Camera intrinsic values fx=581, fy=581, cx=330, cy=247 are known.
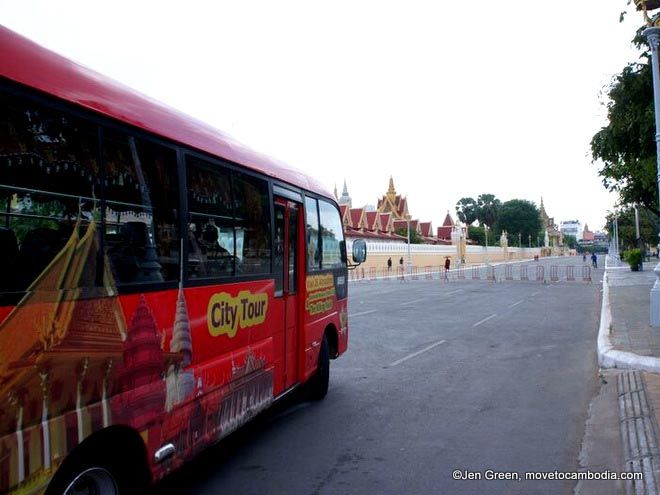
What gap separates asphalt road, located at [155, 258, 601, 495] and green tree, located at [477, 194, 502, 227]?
116533 millimetres

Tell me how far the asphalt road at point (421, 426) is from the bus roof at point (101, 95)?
269cm

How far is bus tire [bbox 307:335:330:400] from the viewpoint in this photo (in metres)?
7.39

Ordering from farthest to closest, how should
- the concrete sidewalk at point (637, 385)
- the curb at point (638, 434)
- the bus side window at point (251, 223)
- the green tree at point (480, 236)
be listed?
1. the green tree at point (480, 236)
2. the bus side window at point (251, 223)
3. the concrete sidewalk at point (637, 385)
4. the curb at point (638, 434)

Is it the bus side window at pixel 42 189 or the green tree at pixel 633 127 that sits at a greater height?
the green tree at pixel 633 127

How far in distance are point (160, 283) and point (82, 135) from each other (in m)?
1.05

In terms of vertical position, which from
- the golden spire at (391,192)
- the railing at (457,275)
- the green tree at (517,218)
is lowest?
the railing at (457,275)

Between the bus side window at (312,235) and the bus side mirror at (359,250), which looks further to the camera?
the bus side mirror at (359,250)

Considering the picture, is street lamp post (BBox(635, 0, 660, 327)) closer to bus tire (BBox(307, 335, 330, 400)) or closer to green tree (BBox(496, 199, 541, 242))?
bus tire (BBox(307, 335, 330, 400))

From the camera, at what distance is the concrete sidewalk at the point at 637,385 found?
15.4ft

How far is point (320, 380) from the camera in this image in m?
7.42

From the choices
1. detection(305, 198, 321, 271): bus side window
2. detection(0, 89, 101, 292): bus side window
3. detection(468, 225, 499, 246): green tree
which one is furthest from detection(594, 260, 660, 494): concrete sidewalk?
detection(468, 225, 499, 246): green tree

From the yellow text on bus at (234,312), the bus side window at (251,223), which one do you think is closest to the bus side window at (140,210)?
the yellow text on bus at (234,312)

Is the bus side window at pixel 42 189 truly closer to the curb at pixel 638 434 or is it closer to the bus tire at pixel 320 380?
the curb at pixel 638 434

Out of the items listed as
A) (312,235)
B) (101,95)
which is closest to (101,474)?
(101,95)
